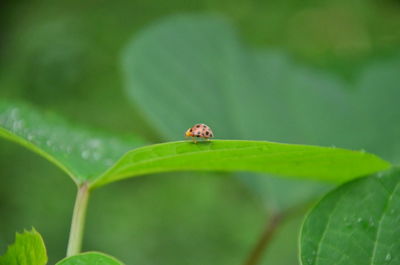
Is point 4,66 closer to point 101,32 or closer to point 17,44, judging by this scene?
point 17,44

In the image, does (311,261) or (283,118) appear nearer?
(311,261)

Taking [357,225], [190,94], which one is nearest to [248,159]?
[357,225]

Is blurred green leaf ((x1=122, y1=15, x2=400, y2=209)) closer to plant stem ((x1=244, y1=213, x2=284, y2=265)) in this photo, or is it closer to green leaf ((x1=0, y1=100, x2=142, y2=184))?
plant stem ((x1=244, y1=213, x2=284, y2=265))

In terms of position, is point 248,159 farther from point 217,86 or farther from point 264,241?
point 217,86

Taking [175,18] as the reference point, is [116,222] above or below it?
below

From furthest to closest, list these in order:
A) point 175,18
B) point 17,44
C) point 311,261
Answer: point 17,44 → point 175,18 → point 311,261

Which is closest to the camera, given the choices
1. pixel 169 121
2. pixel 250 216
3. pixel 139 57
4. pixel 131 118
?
pixel 169 121

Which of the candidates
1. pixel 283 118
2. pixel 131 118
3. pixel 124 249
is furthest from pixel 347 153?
pixel 131 118
